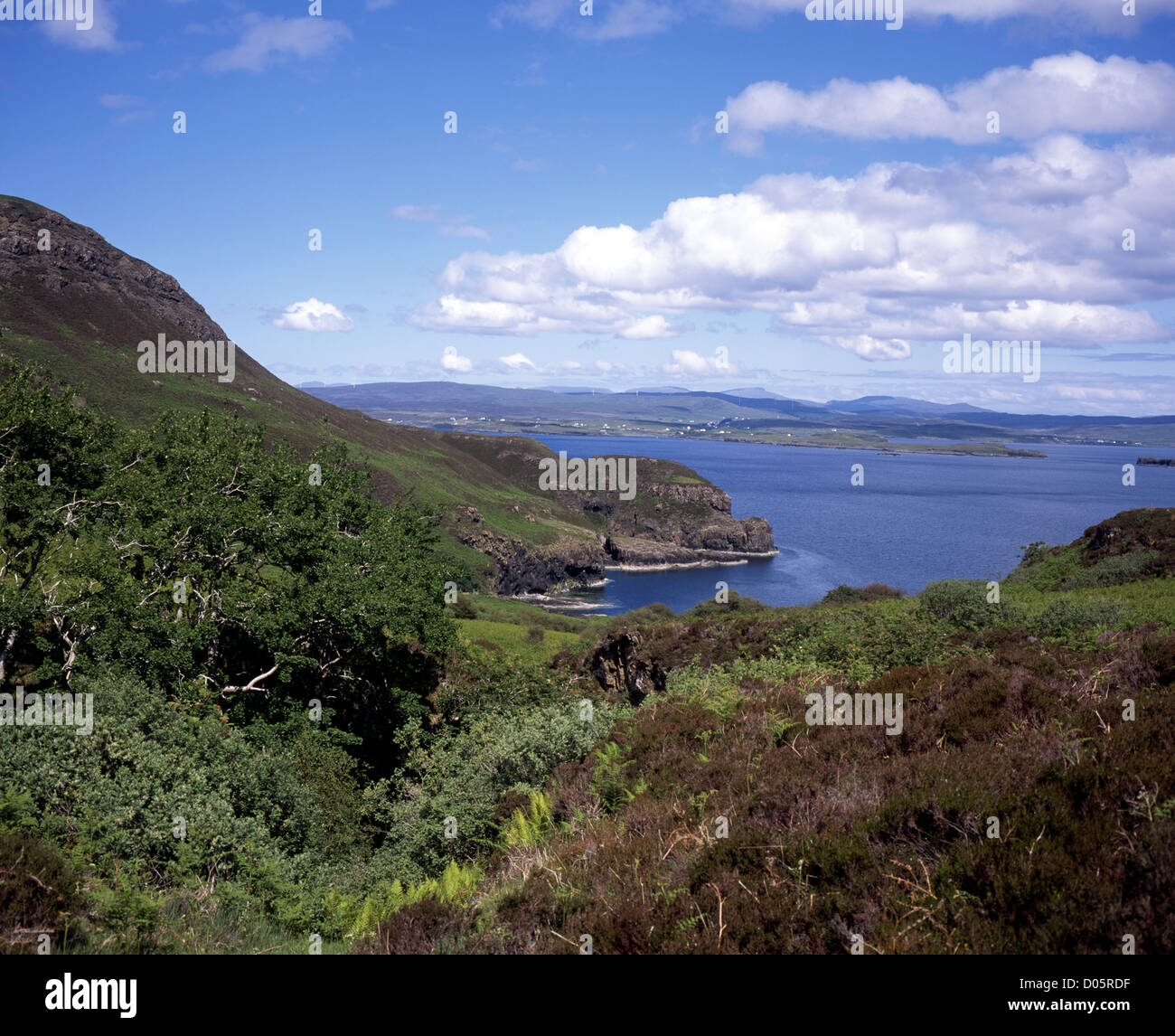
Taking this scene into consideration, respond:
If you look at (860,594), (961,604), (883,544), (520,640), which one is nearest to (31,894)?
(961,604)

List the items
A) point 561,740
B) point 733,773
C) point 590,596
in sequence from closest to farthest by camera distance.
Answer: point 733,773, point 561,740, point 590,596

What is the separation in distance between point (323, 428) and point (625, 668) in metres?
102

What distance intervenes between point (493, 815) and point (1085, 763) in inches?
315

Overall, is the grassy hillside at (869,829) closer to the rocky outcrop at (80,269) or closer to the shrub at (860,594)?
the shrub at (860,594)

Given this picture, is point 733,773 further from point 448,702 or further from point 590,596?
point 590,596

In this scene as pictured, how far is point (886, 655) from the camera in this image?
16906 millimetres

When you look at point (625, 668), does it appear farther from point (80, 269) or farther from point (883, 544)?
point (80, 269)

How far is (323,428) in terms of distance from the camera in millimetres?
117312

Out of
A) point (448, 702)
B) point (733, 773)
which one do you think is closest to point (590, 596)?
point (448, 702)

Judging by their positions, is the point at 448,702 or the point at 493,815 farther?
the point at 448,702

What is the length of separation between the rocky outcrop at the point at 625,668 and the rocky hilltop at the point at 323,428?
61.0 m

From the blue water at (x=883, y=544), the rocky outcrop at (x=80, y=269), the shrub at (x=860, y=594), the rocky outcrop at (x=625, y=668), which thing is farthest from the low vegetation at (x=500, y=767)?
the rocky outcrop at (x=80, y=269)
